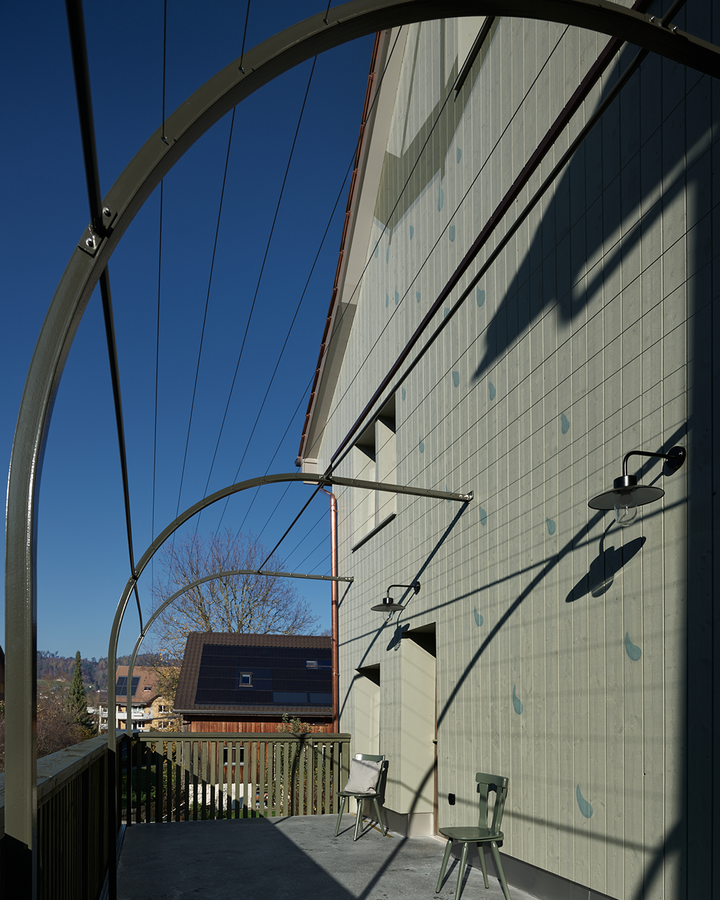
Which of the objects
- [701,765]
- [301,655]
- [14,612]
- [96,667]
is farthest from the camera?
[96,667]

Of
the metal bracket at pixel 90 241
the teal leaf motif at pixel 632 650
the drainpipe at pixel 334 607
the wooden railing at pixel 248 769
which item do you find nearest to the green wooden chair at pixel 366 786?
the wooden railing at pixel 248 769

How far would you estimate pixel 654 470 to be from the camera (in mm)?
3445

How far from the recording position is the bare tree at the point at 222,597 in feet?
80.1

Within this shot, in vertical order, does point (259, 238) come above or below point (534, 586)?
above

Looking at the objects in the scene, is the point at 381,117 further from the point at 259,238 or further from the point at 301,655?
the point at 301,655

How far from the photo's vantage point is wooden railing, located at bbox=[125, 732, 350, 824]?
887 cm

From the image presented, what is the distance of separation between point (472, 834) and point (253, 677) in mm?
14576

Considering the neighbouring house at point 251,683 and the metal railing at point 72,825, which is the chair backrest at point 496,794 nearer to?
the metal railing at point 72,825

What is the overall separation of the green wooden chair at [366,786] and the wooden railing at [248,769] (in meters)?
Result: 1.74

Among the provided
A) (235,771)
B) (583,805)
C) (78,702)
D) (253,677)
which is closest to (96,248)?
(583,805)

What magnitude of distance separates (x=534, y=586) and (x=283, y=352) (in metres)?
4.33

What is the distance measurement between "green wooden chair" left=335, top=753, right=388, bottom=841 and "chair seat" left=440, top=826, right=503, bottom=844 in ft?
7.98

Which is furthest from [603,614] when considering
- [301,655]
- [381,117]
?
[301,655]

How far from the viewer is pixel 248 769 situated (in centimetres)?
917
